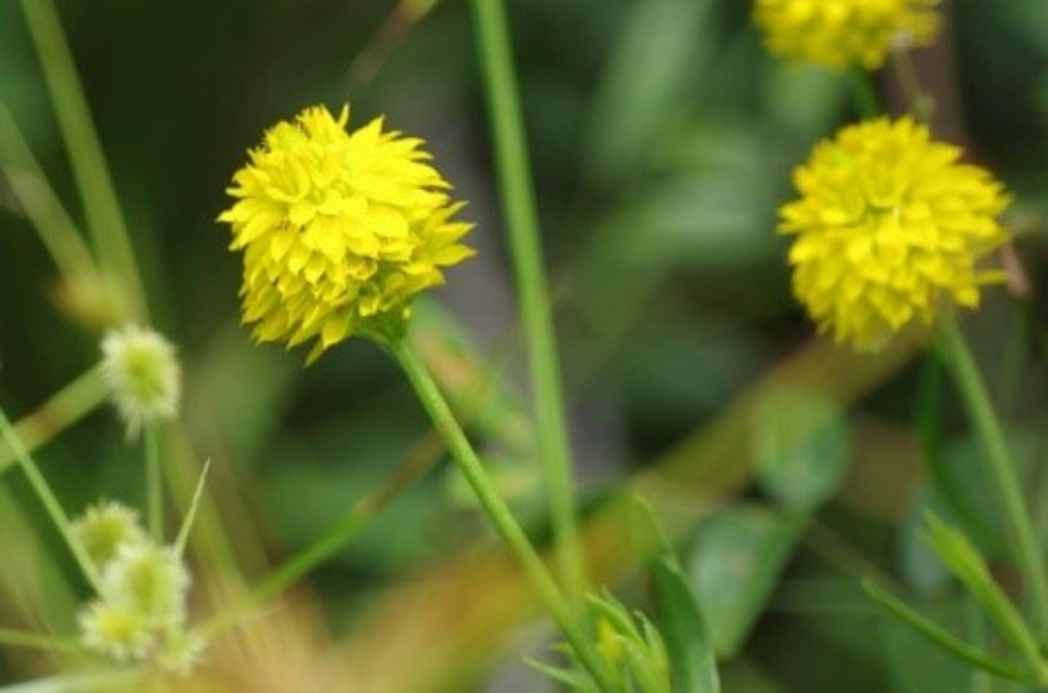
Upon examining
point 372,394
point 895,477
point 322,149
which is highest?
point 322,149

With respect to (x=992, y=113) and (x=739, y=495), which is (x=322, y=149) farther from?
(x=992, y=113)

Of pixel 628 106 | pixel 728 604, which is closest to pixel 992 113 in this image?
pixel 628 106

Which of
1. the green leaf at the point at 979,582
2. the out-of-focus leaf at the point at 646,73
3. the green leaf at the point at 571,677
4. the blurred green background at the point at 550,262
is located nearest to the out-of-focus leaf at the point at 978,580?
the green leaf at the point at 979,582

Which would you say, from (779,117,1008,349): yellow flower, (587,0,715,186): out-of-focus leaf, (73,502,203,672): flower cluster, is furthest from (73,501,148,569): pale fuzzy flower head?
(587,0,715,186): out-of-focus leaf

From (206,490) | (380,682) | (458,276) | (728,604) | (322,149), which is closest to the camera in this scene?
(322,149)

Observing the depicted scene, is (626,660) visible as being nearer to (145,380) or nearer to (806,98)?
(145,380)

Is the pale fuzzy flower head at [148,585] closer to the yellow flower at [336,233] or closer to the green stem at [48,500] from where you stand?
the green stem at [48,500]

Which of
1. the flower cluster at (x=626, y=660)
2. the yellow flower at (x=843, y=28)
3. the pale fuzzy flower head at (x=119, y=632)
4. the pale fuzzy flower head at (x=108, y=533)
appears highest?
the yellow flower at (x=843, y=28)
